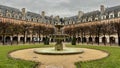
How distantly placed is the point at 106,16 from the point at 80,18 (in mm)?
17372

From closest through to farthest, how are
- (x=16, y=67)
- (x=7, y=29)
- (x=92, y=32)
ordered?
1. (x=16, y=67)
2. (x=7, y=29)
3. (x=92, y=32)

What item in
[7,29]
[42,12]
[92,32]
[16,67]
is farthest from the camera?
[42,12]

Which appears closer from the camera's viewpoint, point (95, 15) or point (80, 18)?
point (95, 15)

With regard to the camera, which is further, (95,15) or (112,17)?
(95,15)

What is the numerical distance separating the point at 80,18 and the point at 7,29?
146 ft

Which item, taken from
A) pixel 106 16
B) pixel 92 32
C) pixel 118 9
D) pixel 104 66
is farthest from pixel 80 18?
pixel 104 66

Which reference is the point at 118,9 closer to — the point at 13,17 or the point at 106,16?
the point at 106,16

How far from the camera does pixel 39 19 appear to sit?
8800 cm

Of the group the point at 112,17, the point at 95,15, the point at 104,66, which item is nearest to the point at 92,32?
the point at 112,17

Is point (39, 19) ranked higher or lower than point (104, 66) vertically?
higher

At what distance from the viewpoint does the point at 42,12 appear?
3620 inches

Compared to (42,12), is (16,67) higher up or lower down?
lower down

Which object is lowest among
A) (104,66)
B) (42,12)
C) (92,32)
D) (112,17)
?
(104,66)

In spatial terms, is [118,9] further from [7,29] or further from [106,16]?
[7,29]
